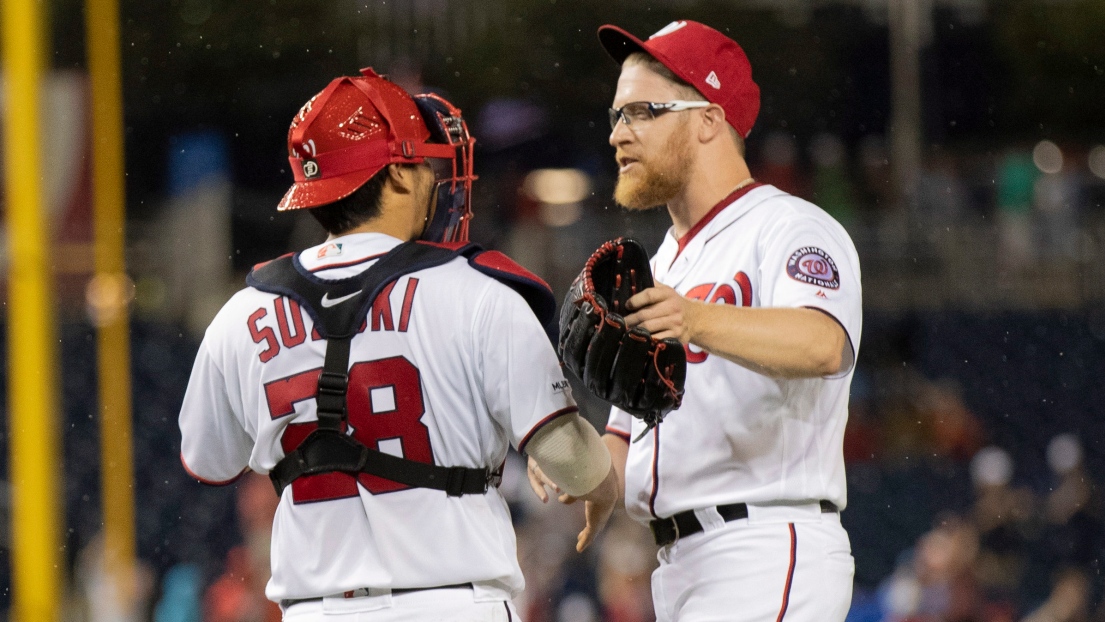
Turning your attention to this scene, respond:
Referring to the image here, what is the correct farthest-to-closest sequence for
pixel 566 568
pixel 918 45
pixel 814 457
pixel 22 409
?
pixel 918 45 → pixel 566 568 → pixel 22 409 → pixel 814 457

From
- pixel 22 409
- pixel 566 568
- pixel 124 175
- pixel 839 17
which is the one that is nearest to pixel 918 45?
pixel 839 17

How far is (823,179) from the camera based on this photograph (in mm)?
8148

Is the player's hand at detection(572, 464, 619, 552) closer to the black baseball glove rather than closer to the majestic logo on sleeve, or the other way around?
the black baseball glove

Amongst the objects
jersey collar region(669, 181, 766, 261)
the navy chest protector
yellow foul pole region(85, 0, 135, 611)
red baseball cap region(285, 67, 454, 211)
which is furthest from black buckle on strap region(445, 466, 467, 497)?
yellow foul pole region(85, 0, 135, 611)

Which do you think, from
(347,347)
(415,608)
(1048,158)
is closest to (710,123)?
(347,347)

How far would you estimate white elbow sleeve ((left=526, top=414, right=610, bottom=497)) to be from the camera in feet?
6.41

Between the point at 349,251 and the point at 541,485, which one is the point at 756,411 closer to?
the point at 541,485

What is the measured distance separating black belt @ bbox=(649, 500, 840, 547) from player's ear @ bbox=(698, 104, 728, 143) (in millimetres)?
752

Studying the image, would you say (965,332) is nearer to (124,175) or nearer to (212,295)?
(212,295)

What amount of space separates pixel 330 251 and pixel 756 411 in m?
0.84

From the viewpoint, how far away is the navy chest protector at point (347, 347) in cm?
191

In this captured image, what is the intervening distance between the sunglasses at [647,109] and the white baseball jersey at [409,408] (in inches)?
29.3

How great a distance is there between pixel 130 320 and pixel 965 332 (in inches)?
213

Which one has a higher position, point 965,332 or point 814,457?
point 814,457
